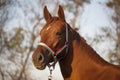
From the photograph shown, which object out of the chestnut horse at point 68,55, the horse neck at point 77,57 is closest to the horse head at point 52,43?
the chestnut horse at point 68,55

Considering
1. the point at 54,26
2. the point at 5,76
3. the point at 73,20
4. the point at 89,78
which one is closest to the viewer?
the point at 89,78

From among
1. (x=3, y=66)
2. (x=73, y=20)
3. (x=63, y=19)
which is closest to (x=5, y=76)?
(x=3, y=66)

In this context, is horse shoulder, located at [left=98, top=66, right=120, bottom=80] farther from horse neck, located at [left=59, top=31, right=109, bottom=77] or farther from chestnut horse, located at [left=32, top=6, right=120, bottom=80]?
horse neck, located at [left=59, top=31, right=109, bottom=77]

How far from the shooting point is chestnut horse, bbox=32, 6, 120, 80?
3986 mm

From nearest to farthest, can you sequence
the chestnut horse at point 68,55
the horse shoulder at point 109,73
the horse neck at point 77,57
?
the horse shoulder at point 109,73, the chestnut horse at point 68,55, the horse neck at point 77,57

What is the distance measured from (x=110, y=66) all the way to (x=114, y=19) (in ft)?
80.5

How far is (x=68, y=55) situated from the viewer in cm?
423

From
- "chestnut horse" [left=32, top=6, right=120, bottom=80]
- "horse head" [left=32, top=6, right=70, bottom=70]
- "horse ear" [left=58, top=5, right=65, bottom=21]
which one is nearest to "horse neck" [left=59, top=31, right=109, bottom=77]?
"chestnut horse" [left=32, top=6, right=120, bottom=80]

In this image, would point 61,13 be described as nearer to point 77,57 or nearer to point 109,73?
point 77,57

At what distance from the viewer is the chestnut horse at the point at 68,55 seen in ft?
13.1

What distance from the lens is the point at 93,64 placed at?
407 centimetres

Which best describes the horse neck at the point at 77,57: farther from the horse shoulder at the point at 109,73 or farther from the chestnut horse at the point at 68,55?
the horse shoulder at the point at 109,73

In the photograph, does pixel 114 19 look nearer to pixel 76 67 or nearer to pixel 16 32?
pixel 16 32

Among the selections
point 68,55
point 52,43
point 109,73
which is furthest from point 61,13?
point 109,73
